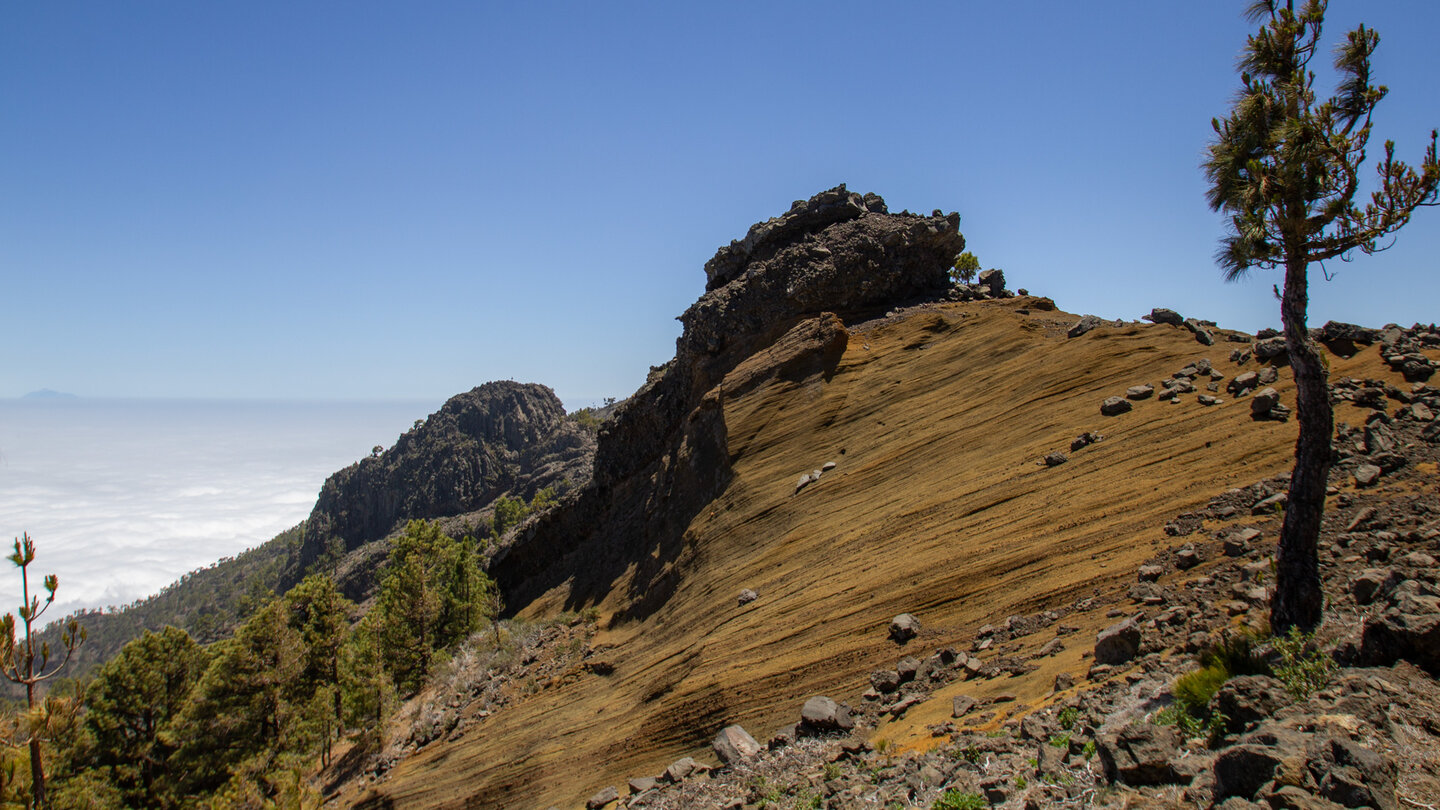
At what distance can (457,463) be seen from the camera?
12394 centimetres

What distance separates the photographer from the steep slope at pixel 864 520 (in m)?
13.3

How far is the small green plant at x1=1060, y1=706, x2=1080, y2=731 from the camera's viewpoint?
25.9ft

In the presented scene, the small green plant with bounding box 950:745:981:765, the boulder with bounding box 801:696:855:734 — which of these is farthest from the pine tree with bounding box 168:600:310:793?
the small green plant with bounding box 950:745:981:765

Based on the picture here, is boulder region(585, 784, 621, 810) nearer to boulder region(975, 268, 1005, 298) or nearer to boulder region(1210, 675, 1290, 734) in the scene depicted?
boulder region(1210, 675, 1290, 734)

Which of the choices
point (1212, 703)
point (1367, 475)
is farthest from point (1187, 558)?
point (1212, 703)

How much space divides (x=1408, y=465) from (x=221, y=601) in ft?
616

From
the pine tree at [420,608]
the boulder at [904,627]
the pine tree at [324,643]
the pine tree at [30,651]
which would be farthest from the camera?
the pine tree at [420,608]

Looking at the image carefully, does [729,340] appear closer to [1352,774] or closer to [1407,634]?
[1407,634]

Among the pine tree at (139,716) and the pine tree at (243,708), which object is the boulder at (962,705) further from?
the pine tree at (139,716)

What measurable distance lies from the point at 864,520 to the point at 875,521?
493 mm

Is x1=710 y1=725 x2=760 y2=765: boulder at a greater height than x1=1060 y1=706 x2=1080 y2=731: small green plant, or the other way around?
x1=1060 y1=706 x2=1080 y2=731: small green plant

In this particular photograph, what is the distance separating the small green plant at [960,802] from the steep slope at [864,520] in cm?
301

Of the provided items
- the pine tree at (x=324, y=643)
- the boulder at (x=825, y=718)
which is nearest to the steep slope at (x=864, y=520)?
the boulder at (x=825, y=718)

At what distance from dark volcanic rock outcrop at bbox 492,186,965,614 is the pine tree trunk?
16676 mm
